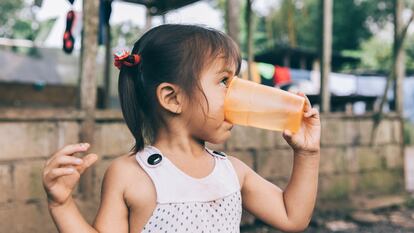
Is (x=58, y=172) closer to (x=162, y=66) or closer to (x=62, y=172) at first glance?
(x=62, y=172)

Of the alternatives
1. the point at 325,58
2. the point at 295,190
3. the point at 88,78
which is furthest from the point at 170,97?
A: the point at 325,58

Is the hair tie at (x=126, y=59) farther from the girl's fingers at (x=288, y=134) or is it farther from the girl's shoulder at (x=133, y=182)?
the girl's fingers at (x=288, y=134)

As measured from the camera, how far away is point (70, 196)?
1206 mm

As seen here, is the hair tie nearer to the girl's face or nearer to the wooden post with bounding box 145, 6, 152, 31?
the girl's face

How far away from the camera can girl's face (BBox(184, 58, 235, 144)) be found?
1.32 m

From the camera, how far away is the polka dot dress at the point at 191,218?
4.32 feet

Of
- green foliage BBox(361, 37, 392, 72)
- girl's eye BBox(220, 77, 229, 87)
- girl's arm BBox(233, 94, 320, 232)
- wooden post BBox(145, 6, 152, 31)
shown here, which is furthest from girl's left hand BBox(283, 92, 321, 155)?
green foliage BBox(361, 37, 392, 72)

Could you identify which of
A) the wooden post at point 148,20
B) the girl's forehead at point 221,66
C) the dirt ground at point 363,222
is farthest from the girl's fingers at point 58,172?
the wooden post at point 148,20

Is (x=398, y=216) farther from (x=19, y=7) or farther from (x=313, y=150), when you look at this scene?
(x=19, y=7)

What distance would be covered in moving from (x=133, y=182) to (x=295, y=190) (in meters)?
0.52

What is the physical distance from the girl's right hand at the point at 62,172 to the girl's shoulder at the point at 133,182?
165 mm

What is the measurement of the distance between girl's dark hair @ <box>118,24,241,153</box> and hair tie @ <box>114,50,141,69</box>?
32 millimetres

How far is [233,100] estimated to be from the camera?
1.28 m

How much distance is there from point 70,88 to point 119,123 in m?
4.60
